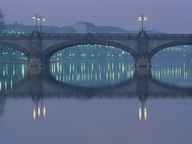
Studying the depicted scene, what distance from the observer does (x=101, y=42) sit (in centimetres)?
8956

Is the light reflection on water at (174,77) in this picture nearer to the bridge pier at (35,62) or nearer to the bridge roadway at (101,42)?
the bridge roadway at (101,42)

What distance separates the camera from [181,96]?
149 feet

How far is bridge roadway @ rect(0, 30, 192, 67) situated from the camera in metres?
89.5

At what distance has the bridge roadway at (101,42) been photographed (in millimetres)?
89500

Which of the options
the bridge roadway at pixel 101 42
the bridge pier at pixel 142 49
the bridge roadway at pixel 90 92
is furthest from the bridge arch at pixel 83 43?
the bridge roadway at pixel 90 92

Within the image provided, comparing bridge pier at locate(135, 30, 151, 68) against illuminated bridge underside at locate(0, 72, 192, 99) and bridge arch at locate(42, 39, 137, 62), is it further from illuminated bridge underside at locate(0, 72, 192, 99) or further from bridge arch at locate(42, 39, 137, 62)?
illuminated bridge underside at locate(0, 72, 192, 99)

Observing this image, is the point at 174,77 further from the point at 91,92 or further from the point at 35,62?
the point at 91,92

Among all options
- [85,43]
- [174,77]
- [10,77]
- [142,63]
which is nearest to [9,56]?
[85,43]
